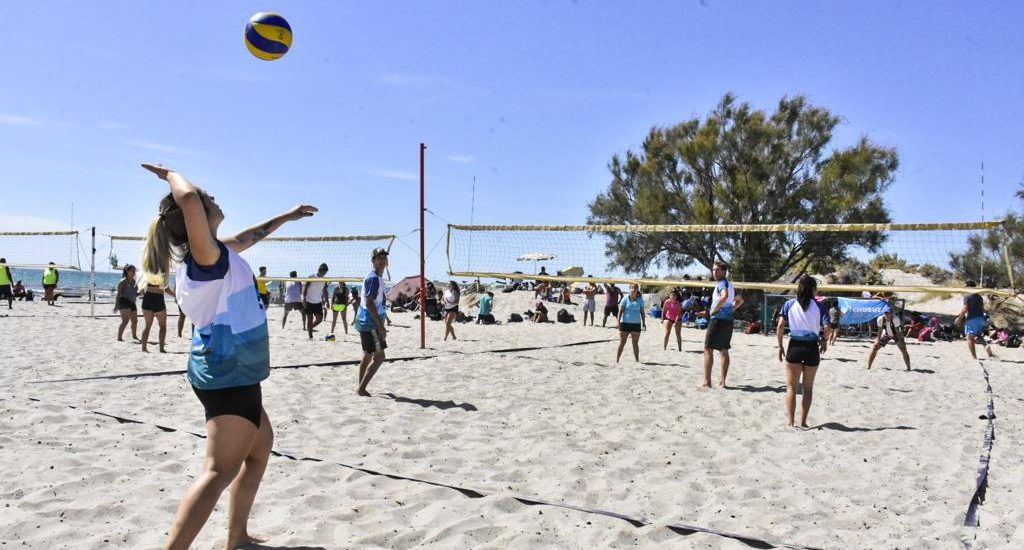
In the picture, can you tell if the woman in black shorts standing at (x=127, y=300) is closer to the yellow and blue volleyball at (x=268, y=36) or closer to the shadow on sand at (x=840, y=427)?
the yellow and blue volleyball at (x=268, y=36)

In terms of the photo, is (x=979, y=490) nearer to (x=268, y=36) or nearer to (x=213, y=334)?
(x=213, y=334)

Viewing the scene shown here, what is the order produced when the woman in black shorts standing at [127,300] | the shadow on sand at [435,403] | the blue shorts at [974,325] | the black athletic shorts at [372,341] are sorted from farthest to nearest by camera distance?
the blue shorts at [974,325] → the woman in black shorts standing at [127,300] → the black athletic shorts at [372,341] → the shadow on sand at [435,403]

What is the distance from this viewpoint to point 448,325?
12633 mm

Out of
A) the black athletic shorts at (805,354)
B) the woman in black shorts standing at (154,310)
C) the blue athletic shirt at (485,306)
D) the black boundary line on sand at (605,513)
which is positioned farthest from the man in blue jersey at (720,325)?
A: the blue athletic shirt at (485,306)

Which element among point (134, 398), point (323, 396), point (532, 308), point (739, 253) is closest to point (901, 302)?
point (739, 253)

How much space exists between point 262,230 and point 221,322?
0.55 metres

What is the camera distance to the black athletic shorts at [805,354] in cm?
542

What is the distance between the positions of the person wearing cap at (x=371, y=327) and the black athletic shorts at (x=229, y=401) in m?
3.81

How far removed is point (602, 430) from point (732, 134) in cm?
1873

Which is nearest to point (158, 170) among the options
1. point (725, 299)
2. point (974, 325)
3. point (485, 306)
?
point (725, 299)

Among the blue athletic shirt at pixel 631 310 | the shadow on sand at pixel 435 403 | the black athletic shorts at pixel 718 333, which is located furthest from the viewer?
the blue athletic shirt at pixel 631 310

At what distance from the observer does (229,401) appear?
7.48 ft

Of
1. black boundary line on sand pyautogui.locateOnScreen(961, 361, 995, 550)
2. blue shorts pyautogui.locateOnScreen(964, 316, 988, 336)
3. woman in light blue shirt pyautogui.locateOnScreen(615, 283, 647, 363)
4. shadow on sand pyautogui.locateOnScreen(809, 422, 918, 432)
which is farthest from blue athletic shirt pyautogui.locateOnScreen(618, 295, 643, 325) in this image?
blue shorts pyautogui.locateOnScreen(964, 316, 988, 336)

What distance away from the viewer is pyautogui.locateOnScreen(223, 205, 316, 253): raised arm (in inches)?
105
